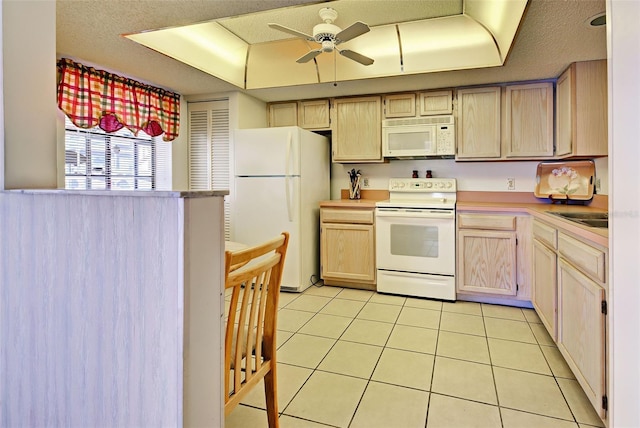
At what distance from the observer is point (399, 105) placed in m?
3.79

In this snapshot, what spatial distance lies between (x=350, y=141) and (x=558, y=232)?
2.31 meters

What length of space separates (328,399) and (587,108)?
285cm

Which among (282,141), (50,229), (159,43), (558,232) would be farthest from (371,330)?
(159,43)

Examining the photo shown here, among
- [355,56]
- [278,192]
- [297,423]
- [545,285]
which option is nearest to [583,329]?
[545,285]

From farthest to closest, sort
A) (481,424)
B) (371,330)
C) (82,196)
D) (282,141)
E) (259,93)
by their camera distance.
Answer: (259,93), (282,141), (371,330), (481,424), (82,196)

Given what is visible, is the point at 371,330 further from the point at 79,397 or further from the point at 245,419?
the point at 79,397

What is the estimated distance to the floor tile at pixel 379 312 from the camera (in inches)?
117

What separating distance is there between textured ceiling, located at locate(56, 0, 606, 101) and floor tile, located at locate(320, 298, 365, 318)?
6.92 ft

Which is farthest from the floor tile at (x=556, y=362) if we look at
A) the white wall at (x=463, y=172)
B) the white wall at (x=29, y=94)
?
the white wall at (x=29, y=94)

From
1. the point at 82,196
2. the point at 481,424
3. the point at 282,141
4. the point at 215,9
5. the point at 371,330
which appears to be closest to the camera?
the point at 82,196

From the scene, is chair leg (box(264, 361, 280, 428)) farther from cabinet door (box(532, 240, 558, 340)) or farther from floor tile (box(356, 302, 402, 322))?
cabinet door (box(532, 240, 558, 340))

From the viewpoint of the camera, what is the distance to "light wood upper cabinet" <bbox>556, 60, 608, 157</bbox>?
2756mm

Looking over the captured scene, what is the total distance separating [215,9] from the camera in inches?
80.8

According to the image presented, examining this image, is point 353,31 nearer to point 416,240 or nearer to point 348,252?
point 416,240
